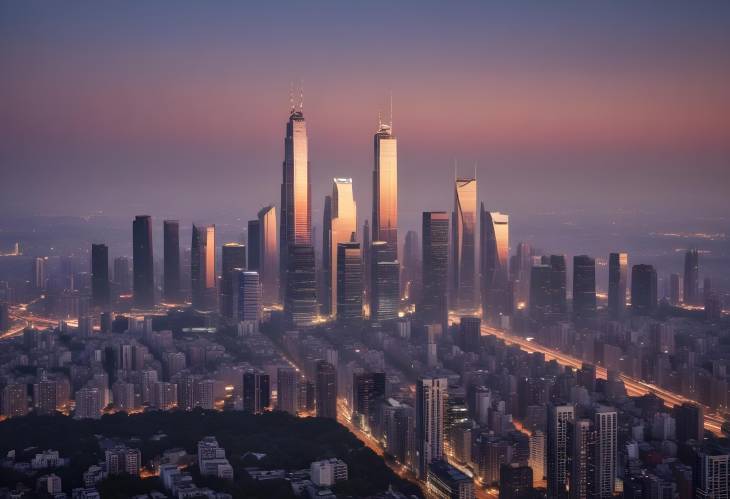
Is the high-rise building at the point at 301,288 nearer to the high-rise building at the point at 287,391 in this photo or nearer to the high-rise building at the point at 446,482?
the high-rise building at the point at 287,391

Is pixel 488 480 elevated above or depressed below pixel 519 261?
below

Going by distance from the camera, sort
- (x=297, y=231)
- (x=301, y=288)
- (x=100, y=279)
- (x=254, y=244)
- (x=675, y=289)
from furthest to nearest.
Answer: (x=297, y=231) < (x=254, y=244) < (x=301, y=288) < (x=100, y=279) < (x=675, y=289)

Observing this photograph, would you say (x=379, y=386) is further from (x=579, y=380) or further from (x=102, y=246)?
(x=102, y=246)

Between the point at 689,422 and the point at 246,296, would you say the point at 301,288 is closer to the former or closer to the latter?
the point at 246,296

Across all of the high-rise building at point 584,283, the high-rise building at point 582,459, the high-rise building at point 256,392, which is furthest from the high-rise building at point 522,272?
the high-rise building at point 582,459

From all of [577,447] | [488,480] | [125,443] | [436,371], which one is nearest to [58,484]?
[125,443]

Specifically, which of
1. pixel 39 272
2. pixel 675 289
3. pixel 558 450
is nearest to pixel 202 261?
pixel 39 272

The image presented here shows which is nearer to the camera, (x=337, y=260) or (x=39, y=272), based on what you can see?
(x=39, y=272)
